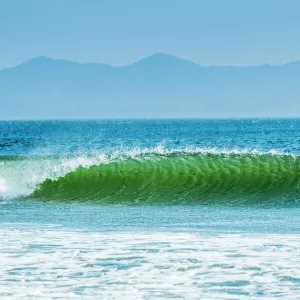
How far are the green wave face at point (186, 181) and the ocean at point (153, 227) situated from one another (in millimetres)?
32

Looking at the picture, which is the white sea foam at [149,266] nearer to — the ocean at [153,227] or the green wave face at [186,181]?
the ocean at [153,227]

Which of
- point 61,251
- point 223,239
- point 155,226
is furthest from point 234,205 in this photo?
point 61,251

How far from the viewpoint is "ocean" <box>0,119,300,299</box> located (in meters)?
9.50

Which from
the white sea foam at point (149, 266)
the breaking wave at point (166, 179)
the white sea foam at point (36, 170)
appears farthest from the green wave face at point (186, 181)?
the white sea foam at point (149, 266)

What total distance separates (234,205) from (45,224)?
6.02 metres

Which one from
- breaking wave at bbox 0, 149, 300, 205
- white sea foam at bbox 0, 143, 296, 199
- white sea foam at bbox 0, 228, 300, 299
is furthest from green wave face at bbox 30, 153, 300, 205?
white sea foam at bbox 0, 228, 300, 299

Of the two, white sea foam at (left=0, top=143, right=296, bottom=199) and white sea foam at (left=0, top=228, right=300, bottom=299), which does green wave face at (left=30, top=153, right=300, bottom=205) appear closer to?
white sea foam at (left=0, top=143, right=296, bottom=199)

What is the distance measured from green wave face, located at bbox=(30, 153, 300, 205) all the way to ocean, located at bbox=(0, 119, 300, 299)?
0.03 m

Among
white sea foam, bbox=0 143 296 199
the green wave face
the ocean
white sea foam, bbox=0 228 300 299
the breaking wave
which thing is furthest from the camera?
white sea foam, bbox=0 143 296 199

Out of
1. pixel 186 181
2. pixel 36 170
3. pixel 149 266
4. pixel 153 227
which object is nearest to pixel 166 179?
pixel 186 181

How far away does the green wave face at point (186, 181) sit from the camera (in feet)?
70.6

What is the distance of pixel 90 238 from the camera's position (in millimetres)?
12906

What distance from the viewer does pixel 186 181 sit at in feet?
77.4

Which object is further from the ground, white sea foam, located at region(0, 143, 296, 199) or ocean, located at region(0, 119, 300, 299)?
white sea foam, located at region(0, 143, 296, 199)
